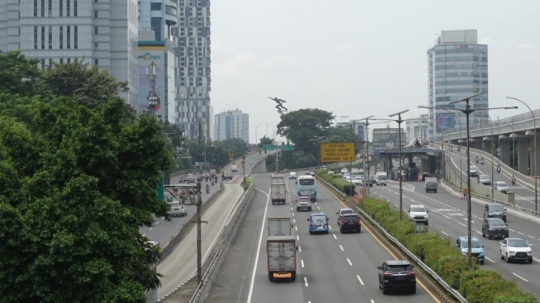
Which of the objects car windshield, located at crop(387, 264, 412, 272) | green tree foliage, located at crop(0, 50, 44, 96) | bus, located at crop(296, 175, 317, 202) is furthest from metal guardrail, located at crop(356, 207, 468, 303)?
bus, located at crop(296, 175, 317, 202)

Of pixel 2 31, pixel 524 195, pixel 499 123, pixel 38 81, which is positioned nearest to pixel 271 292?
pixel 38 81

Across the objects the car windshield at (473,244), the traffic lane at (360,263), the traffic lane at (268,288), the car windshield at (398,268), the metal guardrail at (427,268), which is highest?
the car windshield at (473,244)

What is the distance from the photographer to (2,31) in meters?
158

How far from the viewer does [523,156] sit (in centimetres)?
13562

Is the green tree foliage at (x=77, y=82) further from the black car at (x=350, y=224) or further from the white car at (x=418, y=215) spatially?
the white car at (x=418, y=215)

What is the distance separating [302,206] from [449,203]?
737 inches

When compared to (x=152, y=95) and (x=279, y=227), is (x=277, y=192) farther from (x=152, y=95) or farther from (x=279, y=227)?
(x=279, y=227)

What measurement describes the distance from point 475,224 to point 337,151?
32.7m

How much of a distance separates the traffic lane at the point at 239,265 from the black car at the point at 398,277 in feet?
22.5

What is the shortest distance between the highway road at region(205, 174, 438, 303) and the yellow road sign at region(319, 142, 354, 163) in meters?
26.7

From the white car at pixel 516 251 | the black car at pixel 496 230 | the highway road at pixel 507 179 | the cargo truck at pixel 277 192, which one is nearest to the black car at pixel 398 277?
the white car at pixel 516 251

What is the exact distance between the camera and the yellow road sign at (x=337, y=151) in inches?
4195

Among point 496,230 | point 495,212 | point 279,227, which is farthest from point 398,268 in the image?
point 495,212

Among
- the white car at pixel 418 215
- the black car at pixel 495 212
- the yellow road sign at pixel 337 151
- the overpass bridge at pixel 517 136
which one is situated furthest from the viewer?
the overpass bridge at pixel 517 136
